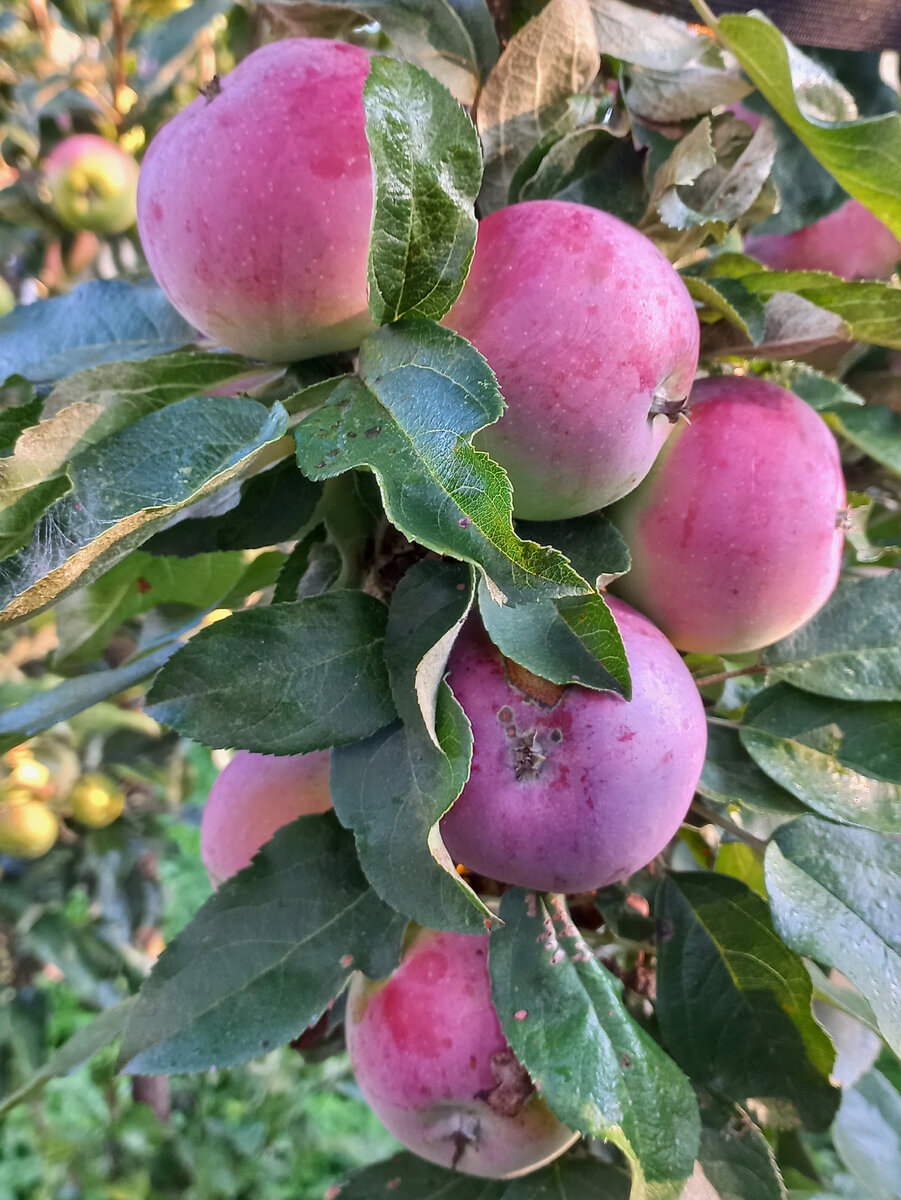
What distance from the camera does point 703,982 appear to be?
18.9 inches

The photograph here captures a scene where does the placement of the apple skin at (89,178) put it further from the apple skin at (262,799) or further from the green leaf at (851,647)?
the green leaf at (851,647)

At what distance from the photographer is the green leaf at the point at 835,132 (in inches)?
14.1

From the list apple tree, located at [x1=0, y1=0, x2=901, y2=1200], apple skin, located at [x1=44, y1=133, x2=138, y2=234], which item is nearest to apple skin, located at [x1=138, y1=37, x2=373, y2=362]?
apple tree, located at [x1=0, y1=0, x2=901, y2=1200]

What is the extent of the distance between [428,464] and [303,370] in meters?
0.17

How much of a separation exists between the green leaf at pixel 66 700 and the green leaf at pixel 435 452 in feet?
0.71

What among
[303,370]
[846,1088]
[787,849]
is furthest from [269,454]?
[846,1088]

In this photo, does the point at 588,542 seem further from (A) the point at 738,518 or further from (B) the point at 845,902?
(B) the point at 845,902

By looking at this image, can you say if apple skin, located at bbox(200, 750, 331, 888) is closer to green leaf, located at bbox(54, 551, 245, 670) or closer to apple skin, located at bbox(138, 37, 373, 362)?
green leaf, located at bbox(54, 551, 245, 670)

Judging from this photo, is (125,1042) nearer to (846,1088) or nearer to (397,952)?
(397,952)

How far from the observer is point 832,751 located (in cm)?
47

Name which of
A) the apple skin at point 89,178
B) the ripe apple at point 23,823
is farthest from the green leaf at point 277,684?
the apple skin at point 89,178

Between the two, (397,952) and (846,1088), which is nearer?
(397,952)

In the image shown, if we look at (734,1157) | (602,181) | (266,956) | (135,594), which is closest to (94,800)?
(135,594)

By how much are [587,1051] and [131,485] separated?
0.32m
